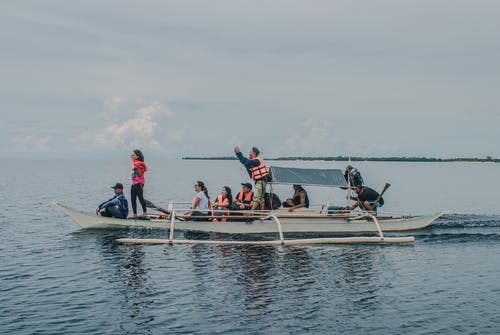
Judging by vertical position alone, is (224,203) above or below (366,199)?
above

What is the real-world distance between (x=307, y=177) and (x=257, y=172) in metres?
3.15

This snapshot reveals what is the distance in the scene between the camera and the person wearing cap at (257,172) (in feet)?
90.0

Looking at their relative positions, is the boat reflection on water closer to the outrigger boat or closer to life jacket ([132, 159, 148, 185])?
the outrigger boat

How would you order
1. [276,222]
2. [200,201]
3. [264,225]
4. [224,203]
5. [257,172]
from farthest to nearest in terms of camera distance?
1. [224,203]
2. [200,201]
3. [264,225]
4. [276,222]
5. [257,172]

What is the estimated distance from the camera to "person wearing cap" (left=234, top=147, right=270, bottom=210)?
27422 mm

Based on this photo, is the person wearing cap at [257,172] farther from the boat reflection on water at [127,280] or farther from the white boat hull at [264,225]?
the boat reflection on water at [127,280]

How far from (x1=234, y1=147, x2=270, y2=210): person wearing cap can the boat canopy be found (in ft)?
2.19

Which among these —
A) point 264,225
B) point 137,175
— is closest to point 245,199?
point 264,225

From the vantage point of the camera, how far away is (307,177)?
2934 cm

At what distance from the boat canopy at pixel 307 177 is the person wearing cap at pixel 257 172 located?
668mm

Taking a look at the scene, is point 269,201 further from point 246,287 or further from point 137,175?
point 246,287

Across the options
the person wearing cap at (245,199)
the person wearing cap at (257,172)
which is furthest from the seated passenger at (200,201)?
the person wearing cap at (257,172)

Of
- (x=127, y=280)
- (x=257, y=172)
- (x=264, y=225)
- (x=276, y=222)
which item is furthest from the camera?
(x=264, y=225)

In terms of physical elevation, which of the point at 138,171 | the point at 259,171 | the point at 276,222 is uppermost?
the point at 138,171
